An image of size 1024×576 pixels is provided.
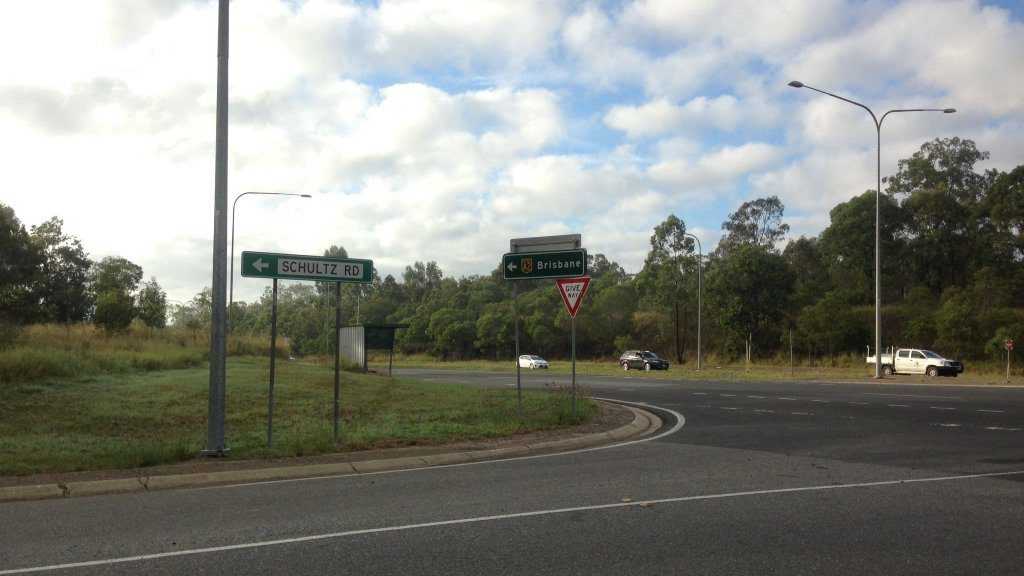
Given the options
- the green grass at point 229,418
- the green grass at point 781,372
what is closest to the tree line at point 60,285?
the green grass at point 229,418

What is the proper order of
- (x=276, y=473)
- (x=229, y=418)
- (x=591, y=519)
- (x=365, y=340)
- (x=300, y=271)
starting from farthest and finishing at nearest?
(x=365, y=340) < (x=229, y=418) < (x=300, y=271) < (x=276, y=473) < (x=591, y=519)

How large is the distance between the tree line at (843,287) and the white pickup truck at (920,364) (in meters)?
3.98

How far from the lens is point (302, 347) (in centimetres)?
9112

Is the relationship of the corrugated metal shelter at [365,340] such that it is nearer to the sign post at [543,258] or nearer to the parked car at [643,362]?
the sign post at [543,258]

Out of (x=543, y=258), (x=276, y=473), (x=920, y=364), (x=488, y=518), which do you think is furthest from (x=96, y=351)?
(x=920, y=364)

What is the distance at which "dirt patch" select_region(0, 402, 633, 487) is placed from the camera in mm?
9516

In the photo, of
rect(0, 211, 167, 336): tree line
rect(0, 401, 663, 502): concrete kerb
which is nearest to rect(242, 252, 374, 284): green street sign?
rect(0, 401, 663, 502): concrete kerb

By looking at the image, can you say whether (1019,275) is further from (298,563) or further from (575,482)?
(298,563)

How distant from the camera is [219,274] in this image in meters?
11.0

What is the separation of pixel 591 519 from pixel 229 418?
33.7ft

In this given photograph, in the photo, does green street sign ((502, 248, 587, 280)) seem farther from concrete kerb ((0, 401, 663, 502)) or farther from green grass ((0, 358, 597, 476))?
concrete kerb ((0, 401, 663, 502))

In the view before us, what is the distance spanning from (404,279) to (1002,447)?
120 meters

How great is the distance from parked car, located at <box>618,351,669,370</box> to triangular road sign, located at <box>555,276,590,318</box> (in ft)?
128

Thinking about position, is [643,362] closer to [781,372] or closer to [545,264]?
[781,372]
